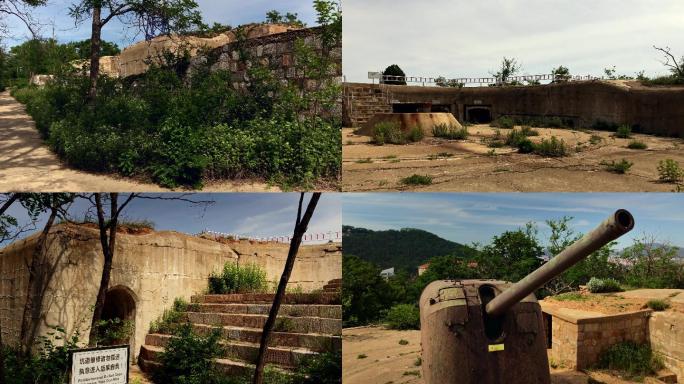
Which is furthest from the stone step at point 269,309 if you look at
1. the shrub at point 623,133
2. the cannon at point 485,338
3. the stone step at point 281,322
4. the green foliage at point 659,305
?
the shrub at point 623,133

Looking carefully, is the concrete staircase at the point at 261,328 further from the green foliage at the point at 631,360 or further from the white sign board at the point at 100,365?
the green foliage at the point at 631,360

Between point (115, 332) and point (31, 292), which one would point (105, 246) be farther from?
point (115, 332)

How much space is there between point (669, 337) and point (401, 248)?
12639 millimetres

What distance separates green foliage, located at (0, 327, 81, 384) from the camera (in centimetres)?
673

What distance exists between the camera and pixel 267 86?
24.6 ft

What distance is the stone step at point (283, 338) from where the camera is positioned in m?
6.90

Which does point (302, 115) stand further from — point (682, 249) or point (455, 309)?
point (682, 249)

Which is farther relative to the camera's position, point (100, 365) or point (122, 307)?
point (122, 307)

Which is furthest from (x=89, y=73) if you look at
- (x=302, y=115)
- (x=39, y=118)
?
(x=302, y=115)

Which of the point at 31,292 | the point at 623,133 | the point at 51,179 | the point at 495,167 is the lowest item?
the point at 31,292

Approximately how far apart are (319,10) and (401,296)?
419 inches

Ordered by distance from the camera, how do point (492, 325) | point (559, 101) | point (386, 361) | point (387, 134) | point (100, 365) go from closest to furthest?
point (492, 325), point (100, 365), point (386, 361), point (387, 134), point (559, 101)

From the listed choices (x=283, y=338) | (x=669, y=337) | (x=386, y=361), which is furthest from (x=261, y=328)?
(x=669, y=337)

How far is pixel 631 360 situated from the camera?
864cm
